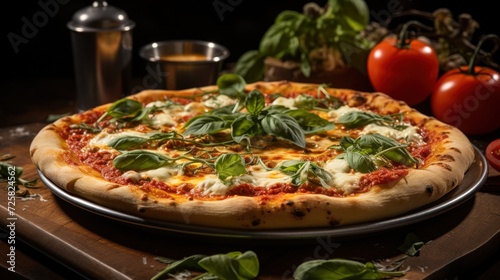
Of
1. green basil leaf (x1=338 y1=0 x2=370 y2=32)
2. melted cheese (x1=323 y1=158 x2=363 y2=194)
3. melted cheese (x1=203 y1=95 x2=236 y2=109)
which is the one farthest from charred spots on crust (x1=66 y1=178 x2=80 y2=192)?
green basil leaf (x1=338 y1=0 x2=370 y2=32)

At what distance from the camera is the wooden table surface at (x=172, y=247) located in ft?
7.68

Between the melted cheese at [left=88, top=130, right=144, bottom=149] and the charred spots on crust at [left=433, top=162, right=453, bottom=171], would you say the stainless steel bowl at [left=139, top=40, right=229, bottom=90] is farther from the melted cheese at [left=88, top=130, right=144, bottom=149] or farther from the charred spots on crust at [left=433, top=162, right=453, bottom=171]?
the charred spots on crust at [left=433, top=162, right=453, bottom=171]

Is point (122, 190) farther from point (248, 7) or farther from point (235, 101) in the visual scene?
point (248, 7)

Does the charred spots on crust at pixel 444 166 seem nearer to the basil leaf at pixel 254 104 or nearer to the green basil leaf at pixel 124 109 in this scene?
the basil leaf at pixel 254 104

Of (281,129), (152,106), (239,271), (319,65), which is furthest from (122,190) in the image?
(319,65)

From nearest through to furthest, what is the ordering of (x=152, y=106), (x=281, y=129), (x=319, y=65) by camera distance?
(x=281, y=129)
(x=152, y=106)
(x=319, y=65)

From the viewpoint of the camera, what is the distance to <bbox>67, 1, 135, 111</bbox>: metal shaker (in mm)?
4453

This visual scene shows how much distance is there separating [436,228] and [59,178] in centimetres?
133

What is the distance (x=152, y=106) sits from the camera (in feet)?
11.6

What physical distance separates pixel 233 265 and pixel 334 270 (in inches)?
11.3

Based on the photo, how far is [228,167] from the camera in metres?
2.66

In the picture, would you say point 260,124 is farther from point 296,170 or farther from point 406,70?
point 406,70

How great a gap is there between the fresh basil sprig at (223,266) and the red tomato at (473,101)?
79.7 inches

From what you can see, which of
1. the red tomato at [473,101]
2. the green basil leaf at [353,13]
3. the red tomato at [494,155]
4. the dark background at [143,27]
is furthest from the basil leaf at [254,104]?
the dark background at [143,27]
